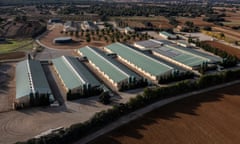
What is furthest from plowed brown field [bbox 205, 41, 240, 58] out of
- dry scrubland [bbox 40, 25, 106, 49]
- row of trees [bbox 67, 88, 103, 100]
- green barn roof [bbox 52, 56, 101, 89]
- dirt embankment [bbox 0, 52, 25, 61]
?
dirt embankment [bbox 0, 52, 25, 61]

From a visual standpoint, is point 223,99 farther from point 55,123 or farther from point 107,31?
point 107,31

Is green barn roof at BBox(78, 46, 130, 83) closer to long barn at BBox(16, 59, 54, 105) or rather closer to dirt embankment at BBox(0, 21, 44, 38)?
long barn at BBox(16, 59, 54, 105)

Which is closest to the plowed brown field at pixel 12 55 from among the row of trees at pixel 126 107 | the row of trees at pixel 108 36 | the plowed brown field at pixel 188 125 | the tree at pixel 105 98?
the row of trees at pixel 108 36

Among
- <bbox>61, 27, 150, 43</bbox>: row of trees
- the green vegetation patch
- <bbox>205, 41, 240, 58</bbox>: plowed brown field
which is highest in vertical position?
<bbox>61, 27, 150, 43</bbox>: row of trees

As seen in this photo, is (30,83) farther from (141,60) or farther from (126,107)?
(141,60)

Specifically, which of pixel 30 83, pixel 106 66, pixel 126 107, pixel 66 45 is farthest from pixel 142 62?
pixel 66 45

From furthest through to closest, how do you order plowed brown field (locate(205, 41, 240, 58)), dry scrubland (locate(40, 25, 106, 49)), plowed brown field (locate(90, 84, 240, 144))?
dry scrubland (locate(40, 25, 106, 49)) → plowed brown field (locate(205, 41, 240, 58)) → plowed brown field (locate(90, 84, 240, 144))

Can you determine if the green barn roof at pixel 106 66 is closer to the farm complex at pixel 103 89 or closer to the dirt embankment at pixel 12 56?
the farm complex at pixel 103 89

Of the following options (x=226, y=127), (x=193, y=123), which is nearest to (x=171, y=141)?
(x=193, y=123)
